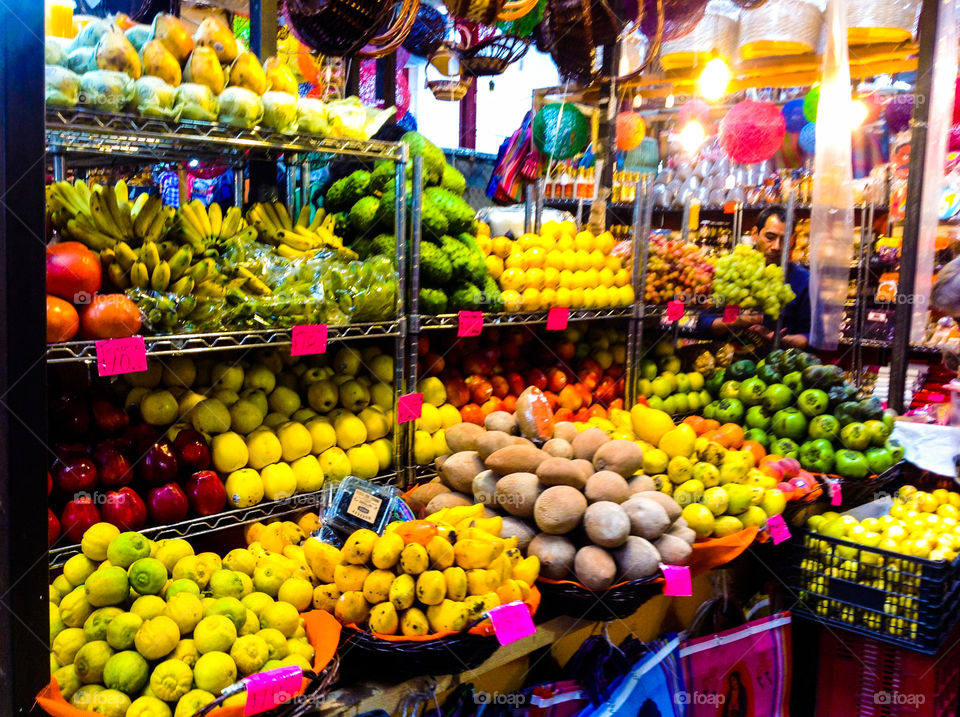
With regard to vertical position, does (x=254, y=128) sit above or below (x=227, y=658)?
above

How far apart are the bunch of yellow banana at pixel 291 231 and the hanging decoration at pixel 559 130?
4.18ft

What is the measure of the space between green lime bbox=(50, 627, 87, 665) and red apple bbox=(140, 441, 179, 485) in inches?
24.9

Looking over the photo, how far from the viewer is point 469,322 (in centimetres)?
285

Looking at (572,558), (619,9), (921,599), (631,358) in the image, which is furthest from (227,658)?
(619,9)

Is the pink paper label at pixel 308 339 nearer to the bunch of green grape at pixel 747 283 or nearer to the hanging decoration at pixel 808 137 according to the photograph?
the bunch of green grape at pixel 747 283

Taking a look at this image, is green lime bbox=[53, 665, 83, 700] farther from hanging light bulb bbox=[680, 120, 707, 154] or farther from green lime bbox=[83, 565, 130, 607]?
hanging light bulb bbox=[680, 120, 707, 154]

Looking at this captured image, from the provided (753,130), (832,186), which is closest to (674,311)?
(832,186)

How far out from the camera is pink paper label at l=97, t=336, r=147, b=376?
1.81 metres

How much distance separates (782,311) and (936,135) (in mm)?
1714

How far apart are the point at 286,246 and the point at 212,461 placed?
29.7 inches

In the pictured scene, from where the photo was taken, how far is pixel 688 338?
4207mm

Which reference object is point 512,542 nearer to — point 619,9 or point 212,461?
point 212,461

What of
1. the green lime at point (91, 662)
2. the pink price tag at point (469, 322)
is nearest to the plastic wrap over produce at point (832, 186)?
the pink price tag at point (469, 322)

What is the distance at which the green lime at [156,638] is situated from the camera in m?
1.47
